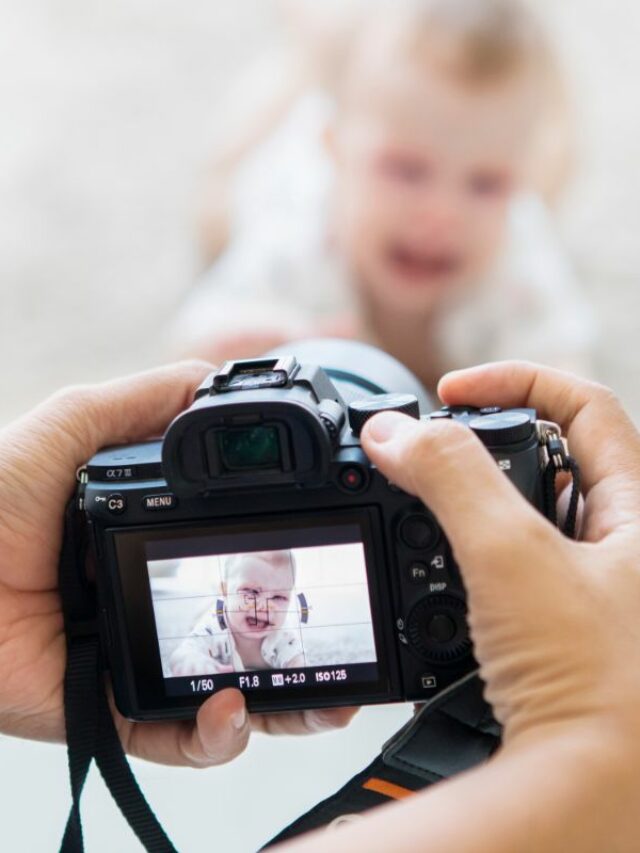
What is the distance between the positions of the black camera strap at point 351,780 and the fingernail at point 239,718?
0.07 metres

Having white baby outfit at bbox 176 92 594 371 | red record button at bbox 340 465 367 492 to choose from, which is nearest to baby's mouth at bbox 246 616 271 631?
red record button at bbox 340 465 367 492

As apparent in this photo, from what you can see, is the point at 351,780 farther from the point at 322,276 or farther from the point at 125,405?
the point at 322,276

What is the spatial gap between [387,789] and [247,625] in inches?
5.1

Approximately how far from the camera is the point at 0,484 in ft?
2.71

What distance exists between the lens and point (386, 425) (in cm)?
70

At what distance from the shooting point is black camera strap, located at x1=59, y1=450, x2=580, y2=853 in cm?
72

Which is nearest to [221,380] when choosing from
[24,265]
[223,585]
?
[223,585]

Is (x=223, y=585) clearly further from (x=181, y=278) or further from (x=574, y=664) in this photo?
(x=181, y=278)

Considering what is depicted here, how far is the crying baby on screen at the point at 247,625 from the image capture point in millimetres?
738

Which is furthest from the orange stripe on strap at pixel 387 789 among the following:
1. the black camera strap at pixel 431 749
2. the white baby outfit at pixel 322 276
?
the white baby outfit at pixel 322 276

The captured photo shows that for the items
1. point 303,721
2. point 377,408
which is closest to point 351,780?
point 303,721

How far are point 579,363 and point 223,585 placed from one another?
104 centimetres

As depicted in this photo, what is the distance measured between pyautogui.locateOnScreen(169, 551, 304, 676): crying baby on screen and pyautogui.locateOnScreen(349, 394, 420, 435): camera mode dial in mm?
90

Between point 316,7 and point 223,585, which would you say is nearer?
point 223,585
